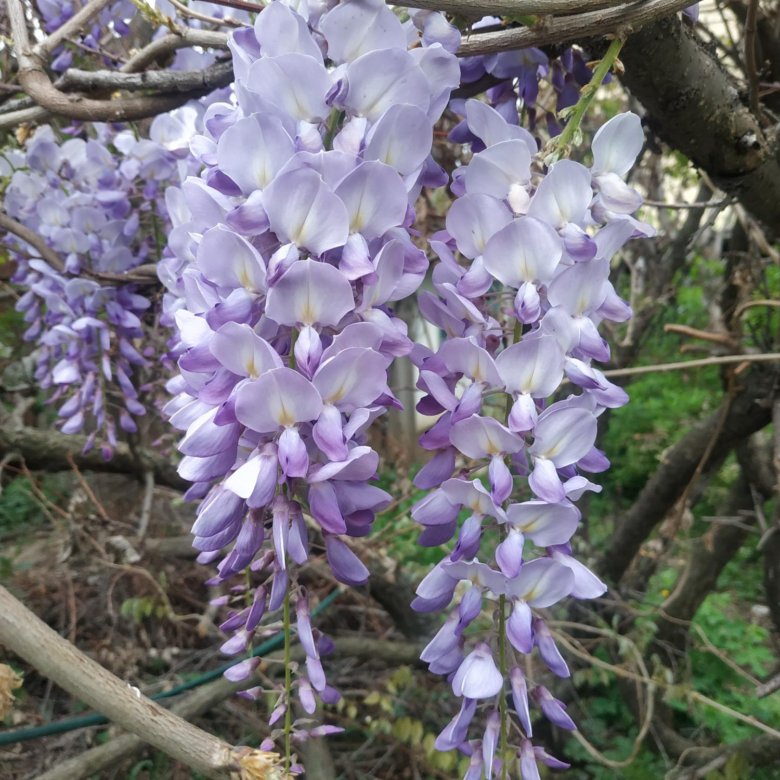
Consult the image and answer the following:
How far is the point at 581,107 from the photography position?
0.54m

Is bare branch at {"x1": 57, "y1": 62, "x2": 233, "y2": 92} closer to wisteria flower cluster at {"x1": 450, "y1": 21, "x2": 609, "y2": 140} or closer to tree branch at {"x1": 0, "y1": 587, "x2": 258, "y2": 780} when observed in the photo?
wisteria flower cluster at {"x1": 450, "y1": 21, "x2": 609, "y2": 140}

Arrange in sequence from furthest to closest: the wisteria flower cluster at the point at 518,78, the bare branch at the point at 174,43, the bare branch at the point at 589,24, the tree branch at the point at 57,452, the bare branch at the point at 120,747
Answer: the tree branch at the point at 57,452 < the bare branch at the point at 120,747 < the bare branch at the point at 174,43 < the wisteria flower cluster at the point at 518,78 < the bare branch at the point at 589,24

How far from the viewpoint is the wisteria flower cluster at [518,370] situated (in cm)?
49

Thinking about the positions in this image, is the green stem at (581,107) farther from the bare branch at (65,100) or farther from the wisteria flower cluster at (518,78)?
the bare branch at (65,100)

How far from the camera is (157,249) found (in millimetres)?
1331

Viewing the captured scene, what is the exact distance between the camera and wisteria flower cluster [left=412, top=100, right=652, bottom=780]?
0.49 metres

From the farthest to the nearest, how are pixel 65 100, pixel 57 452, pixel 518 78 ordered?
1. pixel 57 452
2. pixel 65 100
3. pixel 518 78

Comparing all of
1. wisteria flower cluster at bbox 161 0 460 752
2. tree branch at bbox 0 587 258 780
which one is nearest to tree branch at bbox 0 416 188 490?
tree branch at bbox 0 587 258 780

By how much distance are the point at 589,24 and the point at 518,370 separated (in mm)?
299

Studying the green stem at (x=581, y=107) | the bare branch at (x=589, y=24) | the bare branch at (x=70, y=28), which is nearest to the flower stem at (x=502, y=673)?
the green stem at (x=581, y=107)

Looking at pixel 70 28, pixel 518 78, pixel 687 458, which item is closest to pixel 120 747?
pixel 70 28

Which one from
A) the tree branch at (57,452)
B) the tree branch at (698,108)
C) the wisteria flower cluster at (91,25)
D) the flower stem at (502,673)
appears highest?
the tree branch at (698,108)

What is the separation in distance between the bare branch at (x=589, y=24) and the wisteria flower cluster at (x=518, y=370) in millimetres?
91

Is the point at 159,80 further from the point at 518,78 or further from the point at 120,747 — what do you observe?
the point at 120,747
